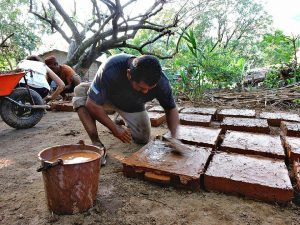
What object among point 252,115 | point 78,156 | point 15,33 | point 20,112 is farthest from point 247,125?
point 15,33

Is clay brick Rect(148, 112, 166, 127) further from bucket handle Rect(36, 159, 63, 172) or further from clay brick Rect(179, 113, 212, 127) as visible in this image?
bucket handle Rect(36, 159, 63, 172)

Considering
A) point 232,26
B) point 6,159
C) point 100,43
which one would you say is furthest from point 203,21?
point 6,159

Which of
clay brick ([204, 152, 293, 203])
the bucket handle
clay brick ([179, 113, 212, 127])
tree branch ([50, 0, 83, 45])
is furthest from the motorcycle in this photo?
tree branch ([50, 0, 83, 45])

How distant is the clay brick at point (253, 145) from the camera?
2447mm

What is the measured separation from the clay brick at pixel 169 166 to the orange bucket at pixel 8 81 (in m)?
2.38

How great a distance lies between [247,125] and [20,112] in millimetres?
3370

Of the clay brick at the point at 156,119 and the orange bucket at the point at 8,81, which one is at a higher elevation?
the orange bucket at the point at 8,81

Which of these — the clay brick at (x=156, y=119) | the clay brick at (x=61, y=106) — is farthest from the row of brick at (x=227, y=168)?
the clay brick at (x=61, y=106)

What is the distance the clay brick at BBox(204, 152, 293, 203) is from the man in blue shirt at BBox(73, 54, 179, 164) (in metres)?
0.66

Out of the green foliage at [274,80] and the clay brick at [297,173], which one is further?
the green foliage at [274,80]

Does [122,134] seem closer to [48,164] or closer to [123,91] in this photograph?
[123,91]

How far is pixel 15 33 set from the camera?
478 inches

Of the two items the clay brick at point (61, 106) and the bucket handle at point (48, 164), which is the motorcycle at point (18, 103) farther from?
the bucket handle at point (48, 164)

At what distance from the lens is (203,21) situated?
20172 millimetres
